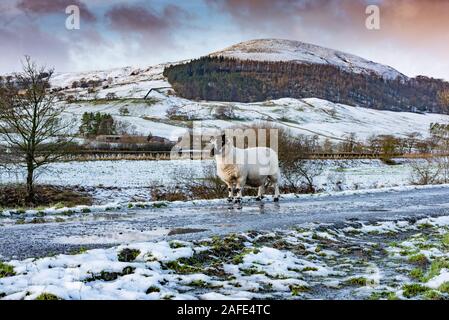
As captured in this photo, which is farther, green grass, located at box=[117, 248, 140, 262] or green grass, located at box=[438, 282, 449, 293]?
green grass, located at box=[117, 248, 140, 262]

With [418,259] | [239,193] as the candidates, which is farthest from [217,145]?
[418,259]

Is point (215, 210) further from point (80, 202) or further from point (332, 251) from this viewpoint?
point (80, 202)

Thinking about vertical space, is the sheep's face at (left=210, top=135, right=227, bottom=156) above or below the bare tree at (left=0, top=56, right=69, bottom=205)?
below

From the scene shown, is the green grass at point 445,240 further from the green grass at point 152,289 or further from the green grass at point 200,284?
the green grass at point 152,289

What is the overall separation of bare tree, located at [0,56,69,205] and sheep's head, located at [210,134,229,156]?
17888 mm

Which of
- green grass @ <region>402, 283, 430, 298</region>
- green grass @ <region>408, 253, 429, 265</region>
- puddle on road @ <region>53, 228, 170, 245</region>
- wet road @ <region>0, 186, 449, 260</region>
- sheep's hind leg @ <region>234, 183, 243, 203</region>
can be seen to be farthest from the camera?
sheep's hind leg @ <region>234, 183, 243, 203</region>

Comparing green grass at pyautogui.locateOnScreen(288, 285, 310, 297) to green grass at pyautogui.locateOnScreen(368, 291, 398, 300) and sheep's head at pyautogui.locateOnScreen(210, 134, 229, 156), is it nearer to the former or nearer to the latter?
green grass at pyautogui.locateOnScreen(368, 291, 398, 300)

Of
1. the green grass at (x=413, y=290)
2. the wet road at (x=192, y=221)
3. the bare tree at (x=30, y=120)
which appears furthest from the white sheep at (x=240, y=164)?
the bare tree at (x=30, y=120)

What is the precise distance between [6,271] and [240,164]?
44.6 feet

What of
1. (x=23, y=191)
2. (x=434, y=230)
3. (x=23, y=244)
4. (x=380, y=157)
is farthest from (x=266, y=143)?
(x=380, y=157)

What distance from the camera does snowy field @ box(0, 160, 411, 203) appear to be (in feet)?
131

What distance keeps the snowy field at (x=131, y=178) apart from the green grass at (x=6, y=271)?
91.9ft

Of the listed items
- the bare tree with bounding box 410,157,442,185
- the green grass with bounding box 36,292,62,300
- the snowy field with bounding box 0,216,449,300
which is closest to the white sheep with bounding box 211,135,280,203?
the snowy field with bounding box 0,216,449,300

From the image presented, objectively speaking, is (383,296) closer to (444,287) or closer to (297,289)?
(444,287)
